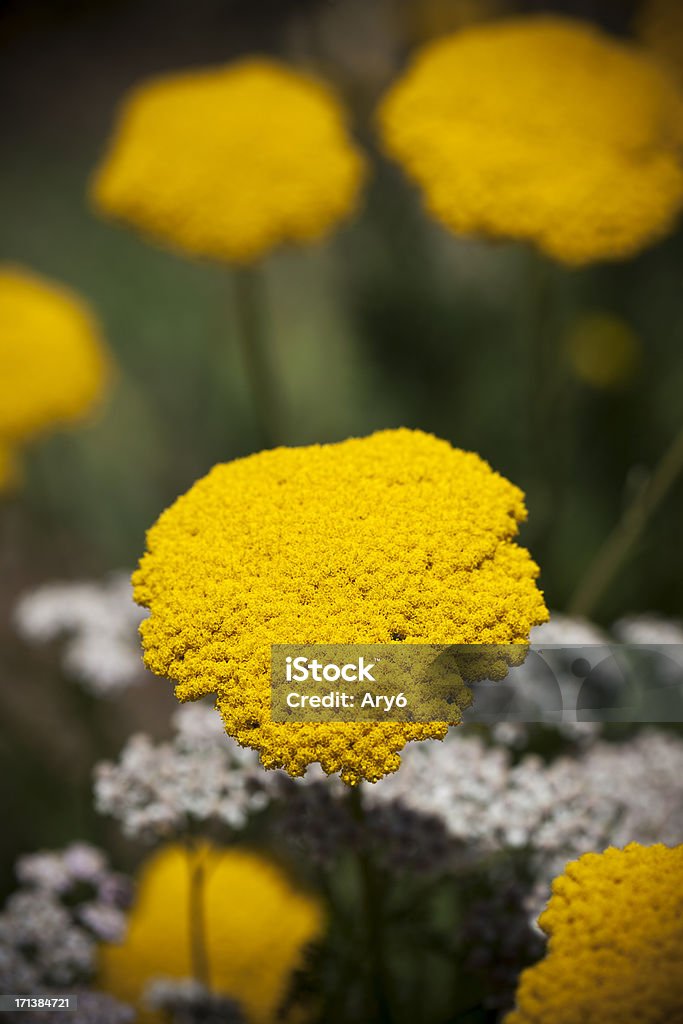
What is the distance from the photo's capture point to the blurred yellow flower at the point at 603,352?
0.89m

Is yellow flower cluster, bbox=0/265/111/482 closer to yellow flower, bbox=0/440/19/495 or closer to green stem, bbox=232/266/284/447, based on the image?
yellow flower, bbox=0/440/19/495

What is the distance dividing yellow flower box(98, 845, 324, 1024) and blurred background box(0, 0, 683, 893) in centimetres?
15

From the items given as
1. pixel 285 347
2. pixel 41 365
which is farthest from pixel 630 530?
pixel 285 347

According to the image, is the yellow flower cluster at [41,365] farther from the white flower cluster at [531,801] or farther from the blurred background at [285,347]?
the white flower cluster at [531,801]

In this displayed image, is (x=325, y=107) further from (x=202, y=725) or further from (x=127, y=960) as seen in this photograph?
(x=127, y=960)

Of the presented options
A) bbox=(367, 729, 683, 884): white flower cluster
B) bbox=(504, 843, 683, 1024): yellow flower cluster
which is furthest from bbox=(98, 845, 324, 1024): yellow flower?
bbox=(504, 843, 683, 1024): yellow flower cluster

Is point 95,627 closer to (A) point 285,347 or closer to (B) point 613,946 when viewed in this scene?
(B) point 613,946

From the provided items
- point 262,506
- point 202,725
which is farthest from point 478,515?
point 202,725

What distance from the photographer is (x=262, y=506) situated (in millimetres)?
398

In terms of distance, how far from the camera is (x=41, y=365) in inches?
29.8

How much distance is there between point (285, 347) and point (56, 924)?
766mm

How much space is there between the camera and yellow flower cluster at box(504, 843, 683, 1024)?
12.7 inches

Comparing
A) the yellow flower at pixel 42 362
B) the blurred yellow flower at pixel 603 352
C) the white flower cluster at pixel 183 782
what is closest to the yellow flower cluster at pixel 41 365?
the yellow flower at pixel 42 362

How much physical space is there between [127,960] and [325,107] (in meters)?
0.58
